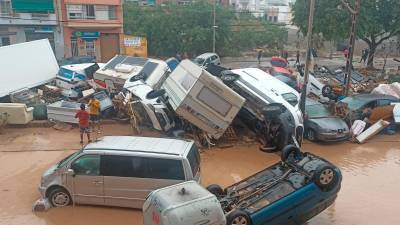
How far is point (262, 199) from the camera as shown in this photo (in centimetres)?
748

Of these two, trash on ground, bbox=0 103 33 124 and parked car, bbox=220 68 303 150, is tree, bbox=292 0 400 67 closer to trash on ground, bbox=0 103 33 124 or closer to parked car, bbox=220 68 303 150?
parked car, bbox=220 68 303 150

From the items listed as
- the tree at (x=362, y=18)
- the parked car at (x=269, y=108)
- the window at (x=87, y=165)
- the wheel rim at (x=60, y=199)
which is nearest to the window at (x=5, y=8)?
the tree at (x=362, y=18)

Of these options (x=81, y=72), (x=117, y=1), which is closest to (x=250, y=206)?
(x=81, y=72)

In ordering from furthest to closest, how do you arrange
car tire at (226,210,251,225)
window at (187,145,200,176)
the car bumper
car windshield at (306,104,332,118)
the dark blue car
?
car windshield at (306,104,332,118) → the car bumper → window at (187,145,200,176) → the dark blue car → car tire at (226,210,251,225)

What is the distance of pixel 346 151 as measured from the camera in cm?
1367

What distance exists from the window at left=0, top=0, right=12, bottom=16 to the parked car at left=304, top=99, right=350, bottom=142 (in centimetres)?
3024

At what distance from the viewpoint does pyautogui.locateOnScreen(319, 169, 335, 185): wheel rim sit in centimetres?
748

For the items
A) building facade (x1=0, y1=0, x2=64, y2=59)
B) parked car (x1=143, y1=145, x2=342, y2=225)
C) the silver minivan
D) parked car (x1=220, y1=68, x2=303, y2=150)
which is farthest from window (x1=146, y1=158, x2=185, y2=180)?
building facade (x1=0, y1=0, x2=64, y2=59)

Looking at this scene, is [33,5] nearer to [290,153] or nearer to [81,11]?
[81,11]

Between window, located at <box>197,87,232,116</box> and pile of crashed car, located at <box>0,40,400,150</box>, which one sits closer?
window, located at <box>197,87,232,116</box>

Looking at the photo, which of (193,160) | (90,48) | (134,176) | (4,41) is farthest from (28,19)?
(193,160)

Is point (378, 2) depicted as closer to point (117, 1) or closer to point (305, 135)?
point (305, 135)

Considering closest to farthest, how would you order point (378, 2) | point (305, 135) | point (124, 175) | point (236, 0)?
point (124, 175), point (305, 135), point (378, 2), point (236, 0)

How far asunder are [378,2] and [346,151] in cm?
2018
